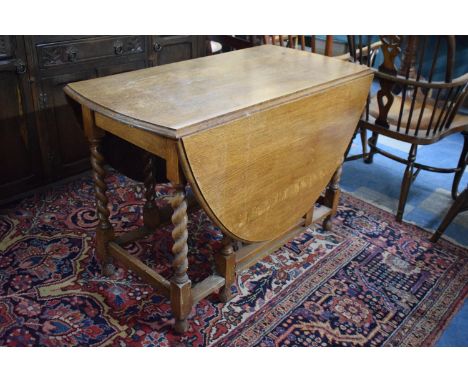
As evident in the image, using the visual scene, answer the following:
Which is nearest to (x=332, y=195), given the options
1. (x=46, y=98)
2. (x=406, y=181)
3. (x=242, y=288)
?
(x=406, y=181)

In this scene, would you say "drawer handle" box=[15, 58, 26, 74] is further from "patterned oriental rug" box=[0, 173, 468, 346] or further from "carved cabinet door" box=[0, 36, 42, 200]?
"patterned oriental rug" box=[0, 173, 468, 346]

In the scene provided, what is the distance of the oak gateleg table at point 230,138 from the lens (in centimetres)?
127

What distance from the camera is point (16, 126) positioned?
6.95 feet

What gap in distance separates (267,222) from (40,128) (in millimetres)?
1244

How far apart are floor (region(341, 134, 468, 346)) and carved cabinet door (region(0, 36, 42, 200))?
5.28 feet

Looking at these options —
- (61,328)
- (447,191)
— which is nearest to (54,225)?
(61,328)

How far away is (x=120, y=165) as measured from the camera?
1.75 metres

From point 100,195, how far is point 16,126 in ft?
2.56

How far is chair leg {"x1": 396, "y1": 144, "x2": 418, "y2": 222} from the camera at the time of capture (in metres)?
2.15

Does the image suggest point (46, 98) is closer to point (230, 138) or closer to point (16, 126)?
point (16, 126)

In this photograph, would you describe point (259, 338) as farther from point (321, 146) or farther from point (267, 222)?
point (321, 146)

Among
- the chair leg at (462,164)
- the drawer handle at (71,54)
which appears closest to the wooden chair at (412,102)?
the chair leg at (462,164)

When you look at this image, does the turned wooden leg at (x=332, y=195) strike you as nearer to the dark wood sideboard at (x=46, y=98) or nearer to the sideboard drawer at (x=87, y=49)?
the dark wood sideboard at (x=46, y=98)

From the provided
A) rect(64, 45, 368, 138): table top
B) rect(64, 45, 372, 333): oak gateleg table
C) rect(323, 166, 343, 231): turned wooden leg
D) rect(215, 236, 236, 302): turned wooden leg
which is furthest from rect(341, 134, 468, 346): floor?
rect(215, 236, 236, 302): turned wooden leg
